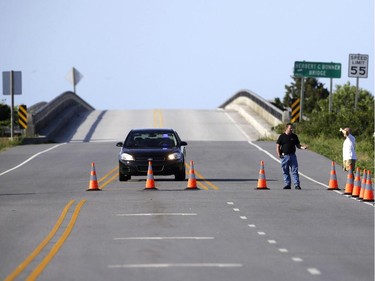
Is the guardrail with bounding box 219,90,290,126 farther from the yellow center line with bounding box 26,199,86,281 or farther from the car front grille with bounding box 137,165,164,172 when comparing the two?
the yellow center line with bounding box 26,199,86,281

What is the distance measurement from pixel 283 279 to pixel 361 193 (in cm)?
1410

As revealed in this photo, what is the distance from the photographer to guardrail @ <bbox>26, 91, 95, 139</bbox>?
58219 millimetres

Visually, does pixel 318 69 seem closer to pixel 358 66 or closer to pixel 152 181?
pixel 358 66

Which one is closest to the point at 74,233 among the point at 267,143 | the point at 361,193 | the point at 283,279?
the point at 283,279

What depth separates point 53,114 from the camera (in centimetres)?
6800

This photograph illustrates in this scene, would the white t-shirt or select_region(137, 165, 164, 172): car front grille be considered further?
the white t-shirt

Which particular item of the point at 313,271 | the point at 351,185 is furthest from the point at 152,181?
the point at 313,271

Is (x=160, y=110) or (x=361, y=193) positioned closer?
(x=361, y=193)

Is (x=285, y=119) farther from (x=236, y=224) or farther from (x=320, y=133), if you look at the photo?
(x=236, y=224)

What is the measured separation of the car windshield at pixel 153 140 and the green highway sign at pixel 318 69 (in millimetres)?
27420

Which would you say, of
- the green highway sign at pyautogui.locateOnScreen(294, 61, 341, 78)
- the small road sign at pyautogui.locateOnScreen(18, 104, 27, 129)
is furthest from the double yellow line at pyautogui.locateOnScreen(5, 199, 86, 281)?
the green highway sign at pyautogui.locateOnScreen(294, 61, 341, 78)

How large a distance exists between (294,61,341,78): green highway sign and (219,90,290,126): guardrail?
254 cm

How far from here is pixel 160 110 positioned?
273ft

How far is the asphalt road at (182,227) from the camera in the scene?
46.0 ft
